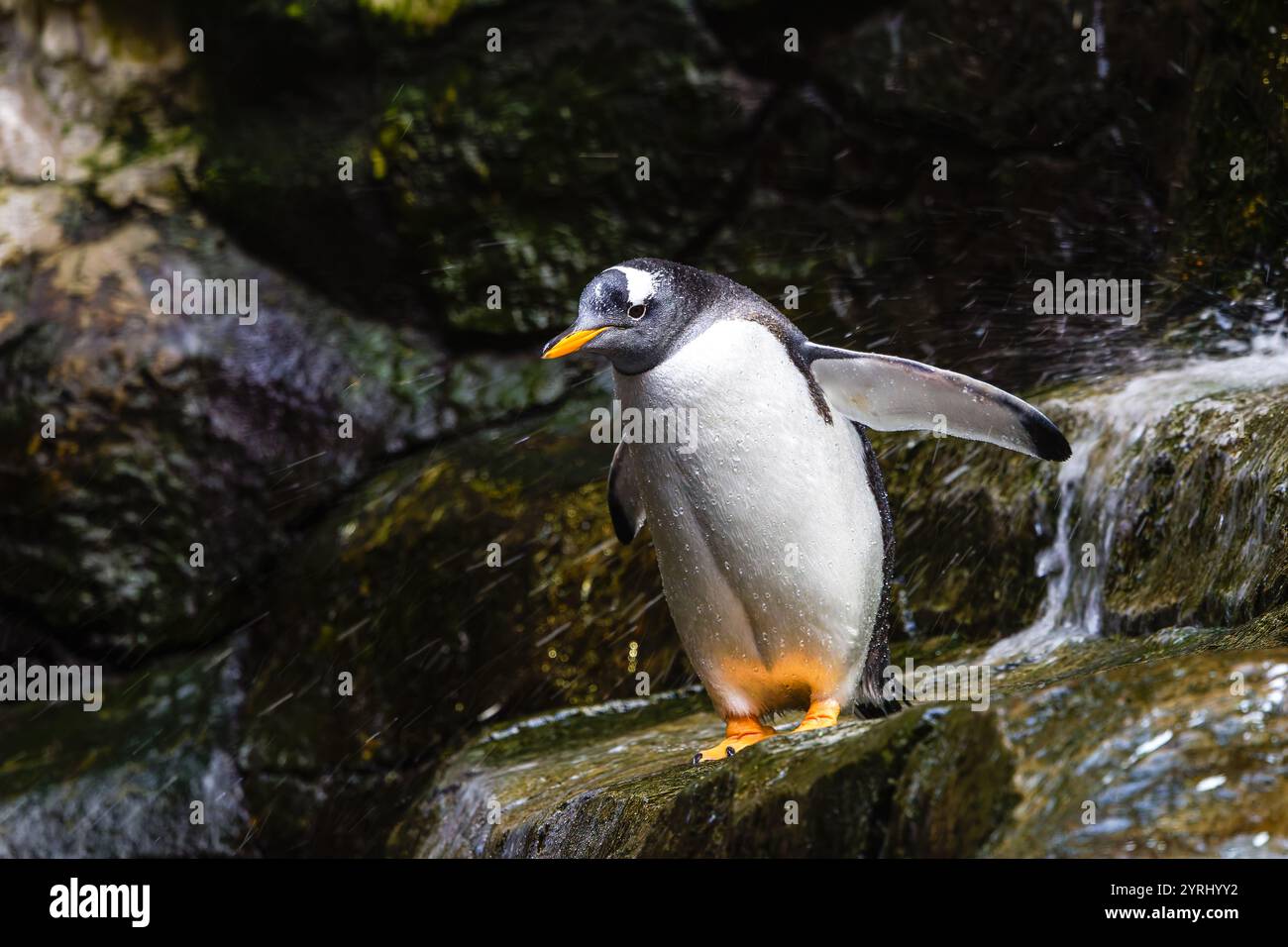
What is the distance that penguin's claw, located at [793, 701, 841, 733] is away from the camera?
2.87 meters

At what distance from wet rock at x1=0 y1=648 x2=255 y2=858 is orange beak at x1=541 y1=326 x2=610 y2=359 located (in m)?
2.62

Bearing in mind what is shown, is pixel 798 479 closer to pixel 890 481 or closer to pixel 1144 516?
pixel 1144 516

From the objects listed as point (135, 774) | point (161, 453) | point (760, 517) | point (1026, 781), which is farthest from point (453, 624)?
point (1026, 781)

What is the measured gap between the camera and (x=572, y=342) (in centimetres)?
285

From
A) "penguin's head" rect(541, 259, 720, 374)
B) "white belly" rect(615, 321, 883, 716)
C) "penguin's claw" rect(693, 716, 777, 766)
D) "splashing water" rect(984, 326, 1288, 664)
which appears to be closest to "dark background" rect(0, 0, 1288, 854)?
"splashing water" rect(984, 326, 1288, 664)

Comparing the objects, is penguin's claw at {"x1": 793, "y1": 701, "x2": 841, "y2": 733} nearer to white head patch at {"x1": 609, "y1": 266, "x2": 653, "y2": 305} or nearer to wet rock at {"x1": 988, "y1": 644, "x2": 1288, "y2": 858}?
white head patch at {"x1": 609, "y1": 266, "x2": 653, "y2": 305}

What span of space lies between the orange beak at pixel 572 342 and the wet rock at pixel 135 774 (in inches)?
103

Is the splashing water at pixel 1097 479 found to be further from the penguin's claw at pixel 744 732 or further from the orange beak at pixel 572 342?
the orange beak at pixel 572 342

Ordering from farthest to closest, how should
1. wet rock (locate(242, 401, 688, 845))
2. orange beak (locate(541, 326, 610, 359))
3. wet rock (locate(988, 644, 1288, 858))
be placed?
1. wet rock (locate(242, 401, 688, 845))
2. orange beak (locate(541, 326, 610, 359))
3. wet rock (locate(988, 644, 1288, 858))

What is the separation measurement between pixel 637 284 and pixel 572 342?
18 centimetres

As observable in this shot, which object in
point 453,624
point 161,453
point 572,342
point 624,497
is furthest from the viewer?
point 161,453

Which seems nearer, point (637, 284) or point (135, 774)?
point (637, 284)

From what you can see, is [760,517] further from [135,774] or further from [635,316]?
[135,774]

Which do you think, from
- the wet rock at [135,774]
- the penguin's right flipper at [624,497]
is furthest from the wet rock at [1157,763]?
the wet rock at [135,774]
